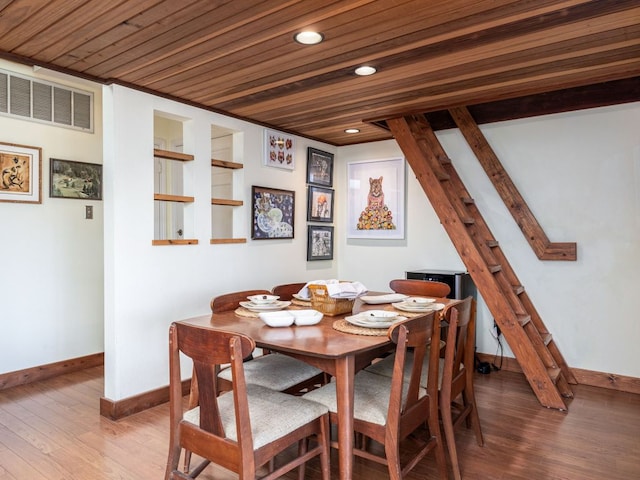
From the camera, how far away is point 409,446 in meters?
2.53

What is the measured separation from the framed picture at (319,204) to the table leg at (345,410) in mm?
2986

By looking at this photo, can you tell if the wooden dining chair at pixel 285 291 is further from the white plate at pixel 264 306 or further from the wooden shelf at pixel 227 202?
the wooden shelf at pixel 227 202

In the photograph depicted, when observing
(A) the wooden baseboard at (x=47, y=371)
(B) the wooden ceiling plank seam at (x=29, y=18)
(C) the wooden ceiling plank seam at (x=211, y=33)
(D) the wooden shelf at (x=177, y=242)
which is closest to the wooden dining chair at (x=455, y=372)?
(C) the wooden ceiling plank seam at (x=211, y=33)

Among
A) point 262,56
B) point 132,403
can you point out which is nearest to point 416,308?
point 262,56

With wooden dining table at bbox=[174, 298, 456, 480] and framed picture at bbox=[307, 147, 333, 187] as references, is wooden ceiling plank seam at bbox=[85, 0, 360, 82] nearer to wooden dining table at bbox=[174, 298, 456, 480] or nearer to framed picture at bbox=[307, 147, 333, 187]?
wooden dining table at bbox=[174, 298, 456, 480]

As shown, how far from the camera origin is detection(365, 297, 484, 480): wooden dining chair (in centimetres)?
208

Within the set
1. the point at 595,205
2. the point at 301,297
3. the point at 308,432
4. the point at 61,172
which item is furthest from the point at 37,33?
the point at 595,205

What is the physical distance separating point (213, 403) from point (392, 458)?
729 millimetres

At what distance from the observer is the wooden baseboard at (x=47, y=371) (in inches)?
136

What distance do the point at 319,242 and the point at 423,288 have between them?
1.75 metres

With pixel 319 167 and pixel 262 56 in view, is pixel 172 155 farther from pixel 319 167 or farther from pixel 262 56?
pixel 319 167

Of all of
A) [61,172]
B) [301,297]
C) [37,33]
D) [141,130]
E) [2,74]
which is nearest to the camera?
[37,33]

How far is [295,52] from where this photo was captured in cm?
248

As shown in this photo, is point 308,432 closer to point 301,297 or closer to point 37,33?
point 301,297
